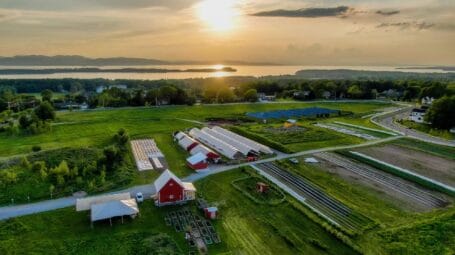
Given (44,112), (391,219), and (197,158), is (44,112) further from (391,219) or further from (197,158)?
(391,219)

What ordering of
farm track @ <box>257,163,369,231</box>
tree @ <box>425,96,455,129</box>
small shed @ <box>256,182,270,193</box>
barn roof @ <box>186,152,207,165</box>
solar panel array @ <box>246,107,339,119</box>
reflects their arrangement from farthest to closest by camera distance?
solar panel array @ <box>246,107,339,119</box> < tree @ <box>425,96,455,129</box> < barn roof @ <box>186,152,207,165</box> < small shed @ <box>256,182,270,193</box> < farm track @ <box>257,163,369,231</box>

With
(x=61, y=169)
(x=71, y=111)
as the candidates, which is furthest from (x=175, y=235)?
(x=71, y=111)

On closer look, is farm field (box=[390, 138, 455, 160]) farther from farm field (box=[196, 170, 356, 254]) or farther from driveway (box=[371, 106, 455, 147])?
farm field (box=[196, 170, 356, 254])

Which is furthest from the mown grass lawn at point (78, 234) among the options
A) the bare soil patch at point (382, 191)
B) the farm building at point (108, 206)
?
the bare soil patch at point (382, 191)

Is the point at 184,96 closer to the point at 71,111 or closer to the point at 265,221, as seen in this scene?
the point at 71,111

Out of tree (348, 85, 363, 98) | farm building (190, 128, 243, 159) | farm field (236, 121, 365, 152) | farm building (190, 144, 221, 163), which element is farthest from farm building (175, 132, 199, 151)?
tree (348, 85, 363, 98)

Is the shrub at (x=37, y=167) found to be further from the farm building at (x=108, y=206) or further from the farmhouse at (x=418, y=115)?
the farmhouse at (x=418, y=115)
